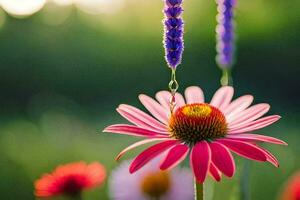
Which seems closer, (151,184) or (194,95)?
(194,95)

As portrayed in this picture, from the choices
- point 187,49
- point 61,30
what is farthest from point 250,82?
point 61,30

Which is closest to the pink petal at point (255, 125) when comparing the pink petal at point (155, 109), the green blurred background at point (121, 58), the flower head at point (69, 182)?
the pink petal at point (155, 109)

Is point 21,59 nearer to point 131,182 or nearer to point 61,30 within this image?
point 61,30

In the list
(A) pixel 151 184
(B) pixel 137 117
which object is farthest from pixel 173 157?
(A) pixel 151 184

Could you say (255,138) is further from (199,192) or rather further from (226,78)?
(226,78)

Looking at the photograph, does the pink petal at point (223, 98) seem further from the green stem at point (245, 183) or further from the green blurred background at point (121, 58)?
the green blurred background at point (121, 58)

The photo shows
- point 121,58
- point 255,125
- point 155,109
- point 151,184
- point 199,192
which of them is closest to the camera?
point 199,192

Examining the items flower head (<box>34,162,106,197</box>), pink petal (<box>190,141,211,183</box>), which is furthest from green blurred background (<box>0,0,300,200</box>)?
pink petal (<box>190,141,211,183</box>)
